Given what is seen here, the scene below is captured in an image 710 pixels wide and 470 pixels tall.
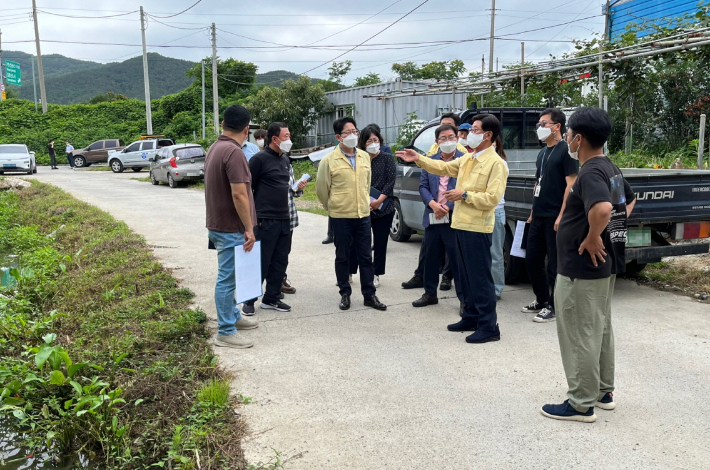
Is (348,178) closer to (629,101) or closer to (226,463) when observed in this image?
(226,463)

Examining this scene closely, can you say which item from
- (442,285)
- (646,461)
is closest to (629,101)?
(442,285)

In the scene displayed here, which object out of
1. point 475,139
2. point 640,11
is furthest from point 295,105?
point 475,139

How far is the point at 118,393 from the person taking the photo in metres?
3.84

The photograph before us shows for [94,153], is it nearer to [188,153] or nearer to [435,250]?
[188,153]

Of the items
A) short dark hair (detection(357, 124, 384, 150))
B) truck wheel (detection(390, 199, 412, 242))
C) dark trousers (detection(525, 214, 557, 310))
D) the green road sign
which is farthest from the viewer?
the green road sign

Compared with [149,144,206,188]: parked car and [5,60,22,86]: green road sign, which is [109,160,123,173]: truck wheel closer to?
[149,144,206,188]: parked car

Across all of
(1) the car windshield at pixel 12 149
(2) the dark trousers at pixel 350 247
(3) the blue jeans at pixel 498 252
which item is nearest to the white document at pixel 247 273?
(2) the dark trousers at pixel 350 247

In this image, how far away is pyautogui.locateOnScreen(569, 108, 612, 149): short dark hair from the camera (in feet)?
11.3

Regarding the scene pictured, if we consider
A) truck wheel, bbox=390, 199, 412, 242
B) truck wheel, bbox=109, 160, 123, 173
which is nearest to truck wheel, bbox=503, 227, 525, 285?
truck wheel, bbox=390, 199, 412, 242

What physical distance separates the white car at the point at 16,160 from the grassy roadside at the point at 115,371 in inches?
813

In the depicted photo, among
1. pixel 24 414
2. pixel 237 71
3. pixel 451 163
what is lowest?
pixel 24 414

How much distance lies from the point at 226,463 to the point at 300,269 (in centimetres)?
484

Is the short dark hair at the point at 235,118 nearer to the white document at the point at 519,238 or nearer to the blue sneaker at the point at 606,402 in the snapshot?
the white document at the point at 519,238

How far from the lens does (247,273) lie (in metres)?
5.03
